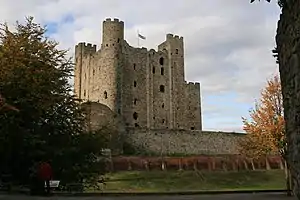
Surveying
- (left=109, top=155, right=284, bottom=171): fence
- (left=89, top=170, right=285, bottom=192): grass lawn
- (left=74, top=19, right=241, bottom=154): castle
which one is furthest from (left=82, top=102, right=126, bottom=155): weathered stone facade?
(left=89, top=170, right=285, bottom=192): grass lawn

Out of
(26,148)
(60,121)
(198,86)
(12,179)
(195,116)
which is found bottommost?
(12,179)

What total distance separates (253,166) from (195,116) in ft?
96.9

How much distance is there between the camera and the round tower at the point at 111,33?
6750 centimetres

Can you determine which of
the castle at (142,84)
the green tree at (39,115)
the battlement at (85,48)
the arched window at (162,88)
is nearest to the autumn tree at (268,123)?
the green tree at (39,115)

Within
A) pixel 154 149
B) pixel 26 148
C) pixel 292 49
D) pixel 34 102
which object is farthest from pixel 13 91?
pixel 154 149

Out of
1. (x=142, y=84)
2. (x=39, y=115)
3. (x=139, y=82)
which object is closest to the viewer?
(x=39, y=115)

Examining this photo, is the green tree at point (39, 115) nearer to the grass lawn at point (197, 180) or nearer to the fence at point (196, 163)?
the grass lawn at point (197, 180)

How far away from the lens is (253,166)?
45.7 meters

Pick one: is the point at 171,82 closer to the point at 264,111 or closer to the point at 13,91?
the point at 264,111

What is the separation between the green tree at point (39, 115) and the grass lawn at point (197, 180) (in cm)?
1039

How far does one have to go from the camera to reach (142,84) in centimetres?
7056

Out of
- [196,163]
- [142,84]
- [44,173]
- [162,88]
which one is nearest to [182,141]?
[196,163]

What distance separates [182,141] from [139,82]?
56.5 ft

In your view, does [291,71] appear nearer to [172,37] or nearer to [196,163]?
[196,163]
